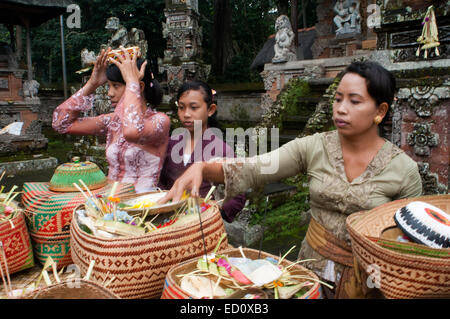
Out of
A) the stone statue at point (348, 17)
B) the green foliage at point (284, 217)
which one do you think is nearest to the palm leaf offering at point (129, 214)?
the green foliage at point (284, 217)

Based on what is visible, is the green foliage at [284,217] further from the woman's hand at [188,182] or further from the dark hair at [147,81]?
the woman's hand at [188,182]

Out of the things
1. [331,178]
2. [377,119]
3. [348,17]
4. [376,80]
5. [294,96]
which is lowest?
[331,178]

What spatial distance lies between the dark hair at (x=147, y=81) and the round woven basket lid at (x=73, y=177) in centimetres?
80

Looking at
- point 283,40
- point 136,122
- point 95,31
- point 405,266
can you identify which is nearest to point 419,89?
point 136,122

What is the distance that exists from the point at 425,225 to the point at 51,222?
1526 millimetres

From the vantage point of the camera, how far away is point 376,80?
159 cm

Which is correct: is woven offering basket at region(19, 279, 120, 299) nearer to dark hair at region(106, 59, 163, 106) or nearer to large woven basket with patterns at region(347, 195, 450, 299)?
large woven basket with patterns at region(347, 195, 450, 299)

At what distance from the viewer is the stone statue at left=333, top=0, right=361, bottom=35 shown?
37.2ft

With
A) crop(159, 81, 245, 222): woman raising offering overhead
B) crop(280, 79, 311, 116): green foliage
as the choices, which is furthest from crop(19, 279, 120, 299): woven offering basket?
crop(280, 79, 311, 116): green foliage

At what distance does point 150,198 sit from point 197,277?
0.58 meters

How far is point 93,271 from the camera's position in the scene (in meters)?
1.26

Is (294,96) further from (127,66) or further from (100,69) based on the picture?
(127,66)
